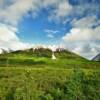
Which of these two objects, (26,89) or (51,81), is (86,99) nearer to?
(26,89)

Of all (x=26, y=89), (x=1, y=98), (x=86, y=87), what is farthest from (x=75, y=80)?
(x=1, y=98)

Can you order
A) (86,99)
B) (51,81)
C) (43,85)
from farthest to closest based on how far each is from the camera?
1. (51,81)
2. (43,85)
3. (86,99)

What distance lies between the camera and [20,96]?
5834cm

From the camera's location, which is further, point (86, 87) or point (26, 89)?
point (86, 87)

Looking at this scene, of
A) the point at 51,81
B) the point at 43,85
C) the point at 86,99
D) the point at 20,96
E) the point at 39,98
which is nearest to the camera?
the point at 20,96

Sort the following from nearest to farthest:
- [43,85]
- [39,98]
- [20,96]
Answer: [20,96], [39,98], [43,85]

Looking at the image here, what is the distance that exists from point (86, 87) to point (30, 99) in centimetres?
1813

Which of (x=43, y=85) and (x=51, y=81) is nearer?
(x=43, y=85)

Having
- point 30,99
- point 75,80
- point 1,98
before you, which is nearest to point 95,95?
point 75,80

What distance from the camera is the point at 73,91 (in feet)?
220

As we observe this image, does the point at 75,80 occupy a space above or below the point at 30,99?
above

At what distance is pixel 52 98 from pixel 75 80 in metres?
9.92

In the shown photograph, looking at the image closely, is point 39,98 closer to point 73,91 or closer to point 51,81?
point 73,91

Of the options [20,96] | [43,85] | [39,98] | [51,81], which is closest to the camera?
[20,96]
